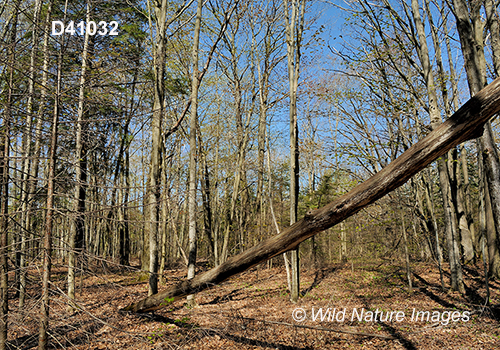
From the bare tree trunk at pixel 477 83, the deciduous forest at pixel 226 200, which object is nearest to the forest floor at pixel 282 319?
the deciduous forest at pixel 226 200

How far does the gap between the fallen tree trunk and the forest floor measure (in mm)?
1678

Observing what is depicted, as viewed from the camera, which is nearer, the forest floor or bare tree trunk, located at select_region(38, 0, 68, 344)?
bare tree trunk, located at select_region(38, 0, 68, 344)

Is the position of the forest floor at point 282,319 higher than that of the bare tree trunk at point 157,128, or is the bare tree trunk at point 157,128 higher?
the bare tree trunk at point 157,128

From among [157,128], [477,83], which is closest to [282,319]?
[157,128]

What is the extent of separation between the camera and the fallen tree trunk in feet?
7.67

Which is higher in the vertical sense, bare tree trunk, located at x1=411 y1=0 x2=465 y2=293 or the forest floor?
bare tree trunk, located at x1=411 y1=0 x2=465 y2=293

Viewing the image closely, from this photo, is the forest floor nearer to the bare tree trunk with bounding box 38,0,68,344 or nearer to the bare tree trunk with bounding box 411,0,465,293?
the bare tree trunk with bounding box 38,0,68,344

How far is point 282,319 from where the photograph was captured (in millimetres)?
6527

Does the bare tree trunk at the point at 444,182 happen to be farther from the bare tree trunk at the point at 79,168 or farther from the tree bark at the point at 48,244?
the tree bark at the point at 48,244

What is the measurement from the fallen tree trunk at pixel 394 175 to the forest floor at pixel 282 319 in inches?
66.0

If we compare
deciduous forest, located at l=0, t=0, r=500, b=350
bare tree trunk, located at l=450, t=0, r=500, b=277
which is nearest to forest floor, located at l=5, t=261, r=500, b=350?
deciduous forest, located at l=0, t=0, r=500, b=350

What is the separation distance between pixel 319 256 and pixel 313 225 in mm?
14585

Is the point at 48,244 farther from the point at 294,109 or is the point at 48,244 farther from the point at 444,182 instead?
the point at 444,182

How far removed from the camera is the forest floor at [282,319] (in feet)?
13.2
